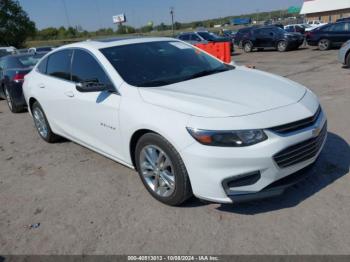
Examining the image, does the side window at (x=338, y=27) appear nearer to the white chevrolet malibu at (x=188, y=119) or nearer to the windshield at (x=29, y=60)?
the windshield at (x=29, y=60)

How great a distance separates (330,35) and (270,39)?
12.3 ft

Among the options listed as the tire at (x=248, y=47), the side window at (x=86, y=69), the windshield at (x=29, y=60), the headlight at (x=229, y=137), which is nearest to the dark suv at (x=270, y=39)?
the tire at (x=248, y=47)

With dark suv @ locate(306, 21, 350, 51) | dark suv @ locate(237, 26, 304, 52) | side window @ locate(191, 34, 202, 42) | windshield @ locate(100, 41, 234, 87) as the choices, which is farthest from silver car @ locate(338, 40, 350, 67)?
side window @ locate(191, 34, 202, 42)

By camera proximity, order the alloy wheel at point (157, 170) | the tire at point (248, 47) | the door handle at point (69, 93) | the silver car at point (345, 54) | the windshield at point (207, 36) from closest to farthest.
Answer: the alloy wheel at point (157, 170) → the door handle at point (69, 93) → the silver car at point (345, 54) → the windshield at point (207, 36) → the tire at point (248, 47)

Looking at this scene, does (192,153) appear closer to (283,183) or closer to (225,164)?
(225,164)

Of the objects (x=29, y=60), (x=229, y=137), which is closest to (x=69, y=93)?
(x=229, y=137)

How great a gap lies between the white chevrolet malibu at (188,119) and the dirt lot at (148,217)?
291 millimetres

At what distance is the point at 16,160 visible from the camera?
520 cm

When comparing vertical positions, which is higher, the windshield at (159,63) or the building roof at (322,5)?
the windshield at (159,63)

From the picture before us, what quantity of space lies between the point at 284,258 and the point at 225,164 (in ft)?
2.76

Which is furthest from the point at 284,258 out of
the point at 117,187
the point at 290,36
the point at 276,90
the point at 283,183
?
A: the point at 290,36

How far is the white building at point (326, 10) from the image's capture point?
60.0m

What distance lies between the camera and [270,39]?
69.8 feet

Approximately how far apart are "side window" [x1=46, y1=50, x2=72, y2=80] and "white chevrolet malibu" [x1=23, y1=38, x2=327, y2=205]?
0.14 ft
